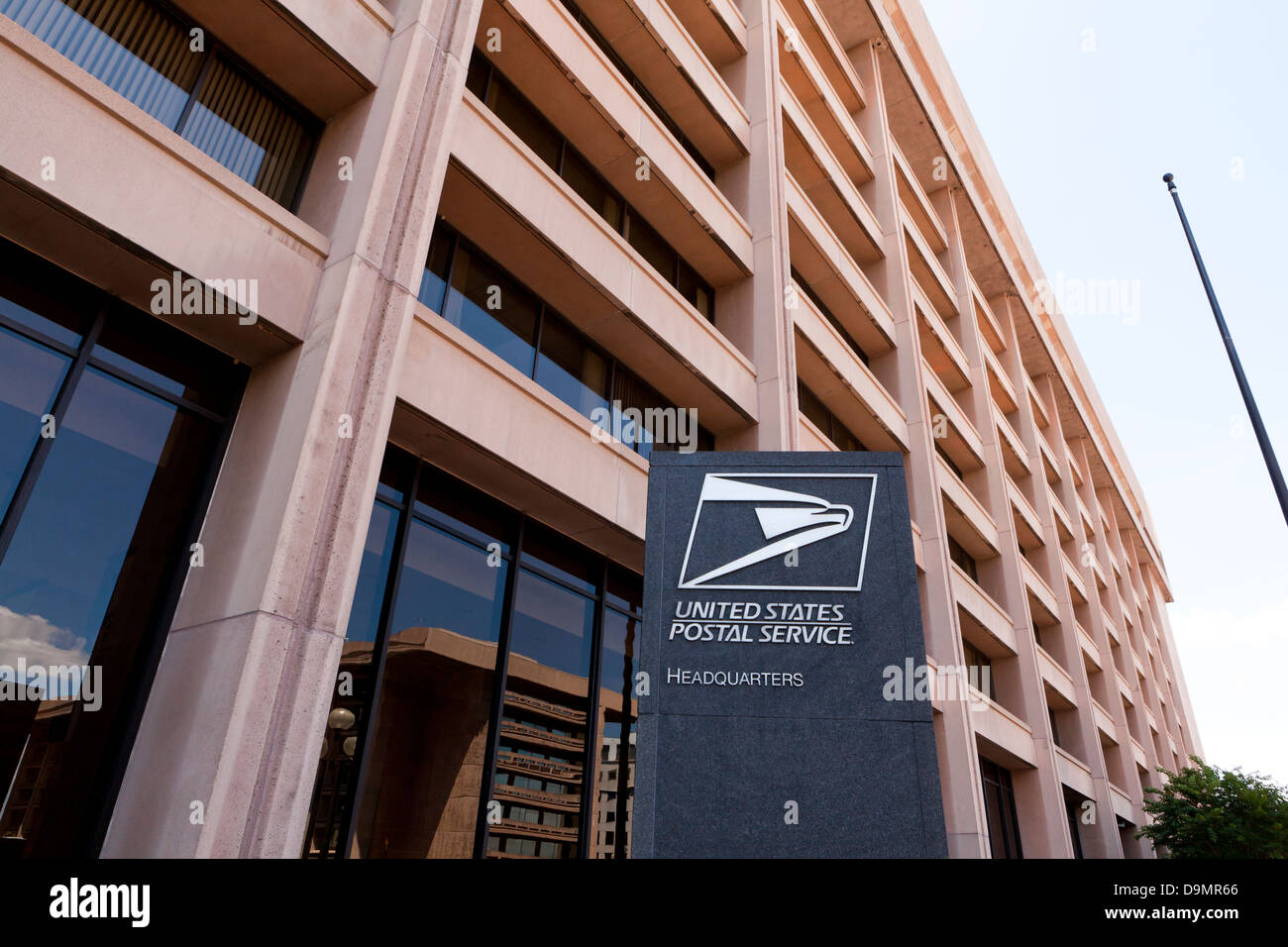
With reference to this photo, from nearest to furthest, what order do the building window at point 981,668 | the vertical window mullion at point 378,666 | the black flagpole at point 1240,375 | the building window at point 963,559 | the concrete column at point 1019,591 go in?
1. the vertical window mullion at point 378,666
2. the black flagpole at point 1240,375
3. the concrete column at point 1019,591
4. the building window at point 981,668
5. the building window at point 963,559

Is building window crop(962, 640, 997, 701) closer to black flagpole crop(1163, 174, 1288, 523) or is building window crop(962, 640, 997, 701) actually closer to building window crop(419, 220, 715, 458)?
black flagpole crop(1163, 174, 1288, 523)

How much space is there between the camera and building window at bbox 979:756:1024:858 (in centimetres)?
2036

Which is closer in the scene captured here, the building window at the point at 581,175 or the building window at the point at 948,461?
the building window at the point at 581,175

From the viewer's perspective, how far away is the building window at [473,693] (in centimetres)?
830

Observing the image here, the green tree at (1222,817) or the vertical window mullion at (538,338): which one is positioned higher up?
the vertical window mullion at (538,338)

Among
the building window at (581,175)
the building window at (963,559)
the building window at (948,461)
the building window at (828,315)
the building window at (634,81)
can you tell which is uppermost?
the building window at (634,81)

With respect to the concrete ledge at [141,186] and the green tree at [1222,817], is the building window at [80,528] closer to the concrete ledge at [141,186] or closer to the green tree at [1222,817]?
the concrete ledge at [141,186]

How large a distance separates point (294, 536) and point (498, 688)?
155 inches

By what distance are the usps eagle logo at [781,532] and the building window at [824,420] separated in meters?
11.9

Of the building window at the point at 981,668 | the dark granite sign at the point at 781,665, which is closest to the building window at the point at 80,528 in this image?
the dark granite sign at the point at 781,665

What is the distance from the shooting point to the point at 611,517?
1112 centimetres

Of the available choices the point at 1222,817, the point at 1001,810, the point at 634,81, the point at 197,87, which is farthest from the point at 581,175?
the point at 1222,817

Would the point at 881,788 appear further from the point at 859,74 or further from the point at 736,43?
the point at 859,74

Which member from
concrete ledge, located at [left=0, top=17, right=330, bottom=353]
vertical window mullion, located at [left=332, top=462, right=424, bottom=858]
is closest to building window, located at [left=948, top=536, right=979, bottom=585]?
vertical window mullion, located at [left=332, top=462, right=424, bottom=858]
